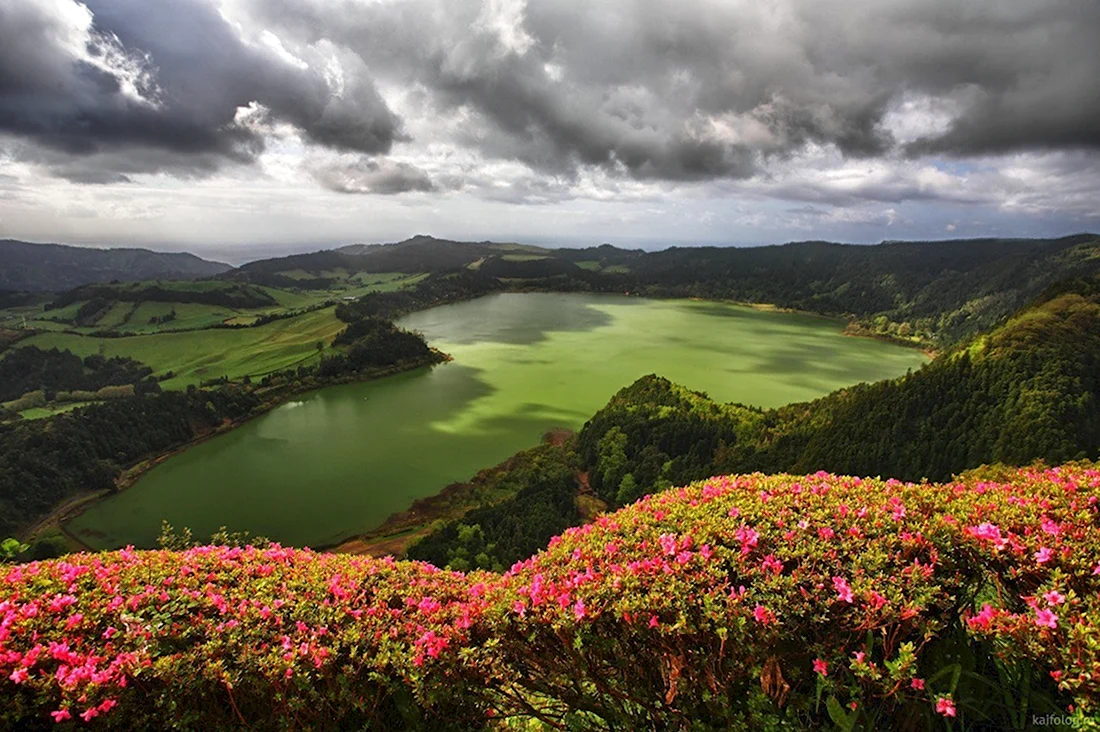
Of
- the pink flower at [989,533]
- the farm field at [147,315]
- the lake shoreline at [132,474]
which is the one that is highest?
the pink flower at [989,533]

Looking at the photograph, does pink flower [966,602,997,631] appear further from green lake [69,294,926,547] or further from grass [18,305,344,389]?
grass [18,305,344,389]

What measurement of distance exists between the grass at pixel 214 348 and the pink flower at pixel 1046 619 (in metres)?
90.8

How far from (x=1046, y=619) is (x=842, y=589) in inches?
48.7

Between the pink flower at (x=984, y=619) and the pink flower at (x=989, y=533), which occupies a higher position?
the pink flower at (x=989, y=533)

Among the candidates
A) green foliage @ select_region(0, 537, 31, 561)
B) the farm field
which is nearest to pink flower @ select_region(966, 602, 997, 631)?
green foliage @ select_region(0, 537, 31, 561)

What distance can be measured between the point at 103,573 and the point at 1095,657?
8286mm

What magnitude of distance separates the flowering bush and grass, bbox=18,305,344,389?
86349 millimetres

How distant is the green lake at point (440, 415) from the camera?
41.3 m

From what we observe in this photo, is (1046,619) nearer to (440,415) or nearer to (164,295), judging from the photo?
(440,415)

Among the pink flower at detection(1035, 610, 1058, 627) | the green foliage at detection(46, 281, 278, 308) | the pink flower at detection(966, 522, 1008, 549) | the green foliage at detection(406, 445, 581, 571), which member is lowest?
the green foliage at detection(406, 445, 581, 571)

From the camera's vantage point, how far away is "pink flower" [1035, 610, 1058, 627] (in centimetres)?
350

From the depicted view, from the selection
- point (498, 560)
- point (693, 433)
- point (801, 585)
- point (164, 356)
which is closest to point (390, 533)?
point (498, 560)

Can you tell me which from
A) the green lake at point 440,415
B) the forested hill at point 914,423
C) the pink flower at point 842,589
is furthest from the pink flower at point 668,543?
the forested hill at point 914,423

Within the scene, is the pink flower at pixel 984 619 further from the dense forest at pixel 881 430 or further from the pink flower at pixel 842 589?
the dense forest at pixel 881 430
